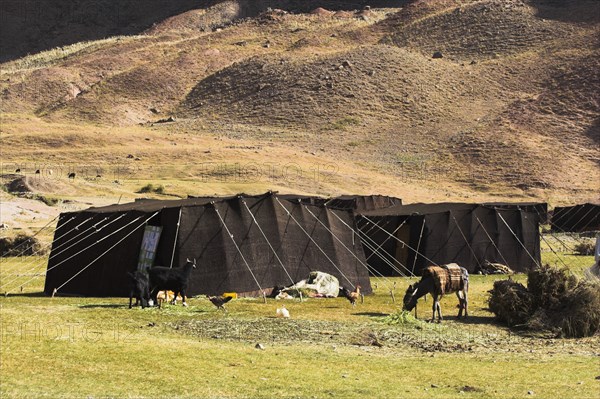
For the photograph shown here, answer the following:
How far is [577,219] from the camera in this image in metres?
55.4

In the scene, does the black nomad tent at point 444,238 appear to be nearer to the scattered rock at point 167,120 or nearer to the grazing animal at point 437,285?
the grazing animal at point 437,285

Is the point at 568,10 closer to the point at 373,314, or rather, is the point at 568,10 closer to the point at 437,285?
the point at 373,314

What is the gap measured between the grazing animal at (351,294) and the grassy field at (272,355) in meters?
1.15

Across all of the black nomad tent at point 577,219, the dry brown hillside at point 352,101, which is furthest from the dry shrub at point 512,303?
the dry brown hillside at point 352,101

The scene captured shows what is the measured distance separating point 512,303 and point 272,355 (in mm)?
6106

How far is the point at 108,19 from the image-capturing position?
593 ft

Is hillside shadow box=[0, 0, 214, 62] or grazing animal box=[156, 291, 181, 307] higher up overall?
hillside shadow box=[0, 0, 214, 62]

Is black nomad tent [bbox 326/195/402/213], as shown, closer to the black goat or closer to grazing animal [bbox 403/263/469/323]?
the black goat

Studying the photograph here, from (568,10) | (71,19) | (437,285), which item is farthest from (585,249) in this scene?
(71,19)

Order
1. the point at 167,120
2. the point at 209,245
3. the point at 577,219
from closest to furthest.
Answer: the point at 209,245
the point at 577,219
the point at 167,120

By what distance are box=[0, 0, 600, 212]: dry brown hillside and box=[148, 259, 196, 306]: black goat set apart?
131 feet

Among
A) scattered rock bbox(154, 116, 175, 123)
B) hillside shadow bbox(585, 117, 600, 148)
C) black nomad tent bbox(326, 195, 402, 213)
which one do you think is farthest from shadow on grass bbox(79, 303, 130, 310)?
scattered rock bbox(154, 116, 175, 123)

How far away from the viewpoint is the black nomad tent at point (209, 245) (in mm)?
22594

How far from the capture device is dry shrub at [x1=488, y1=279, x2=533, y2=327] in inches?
736
